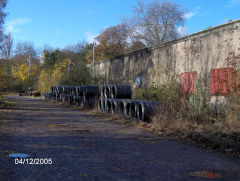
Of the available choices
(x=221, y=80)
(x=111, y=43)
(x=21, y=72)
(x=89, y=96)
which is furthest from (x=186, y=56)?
(x=21, y=72)

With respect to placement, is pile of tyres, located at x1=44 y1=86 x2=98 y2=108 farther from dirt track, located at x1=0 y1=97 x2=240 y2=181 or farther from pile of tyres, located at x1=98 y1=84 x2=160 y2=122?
dirt track, located at x1=0 y1=97 x2=240 y2=181

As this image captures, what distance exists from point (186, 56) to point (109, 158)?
8.93 meters

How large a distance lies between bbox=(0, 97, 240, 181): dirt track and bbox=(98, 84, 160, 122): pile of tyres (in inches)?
80.6

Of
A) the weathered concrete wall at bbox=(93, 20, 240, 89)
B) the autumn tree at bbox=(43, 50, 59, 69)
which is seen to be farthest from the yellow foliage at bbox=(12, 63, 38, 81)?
the weathered concrete wall at bbox=(93, 20, 240, 89)

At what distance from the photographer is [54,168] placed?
3.86 m

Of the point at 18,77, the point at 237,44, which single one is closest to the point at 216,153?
the point at 237,44

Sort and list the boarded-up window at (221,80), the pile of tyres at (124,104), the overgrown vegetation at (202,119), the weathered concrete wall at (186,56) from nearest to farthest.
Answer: the overgrown vegetation at (202,119) < the pile of tyres at (124,104) < the boarded-up window at (221,80) < the weathered concrete wall at (186,56)

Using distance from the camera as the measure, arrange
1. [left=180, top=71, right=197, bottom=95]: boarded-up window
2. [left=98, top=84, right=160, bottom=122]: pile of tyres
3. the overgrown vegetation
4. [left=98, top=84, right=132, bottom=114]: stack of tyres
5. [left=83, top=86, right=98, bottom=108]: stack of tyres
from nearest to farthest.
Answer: the overgrown vegetation < [left=98, top=84, right=160, bottom=122]: pile of tyres < [left=98, top=84, right=132, bottom=114]: stack of tyres < [left=180, top=71, right=197, bottom=95]: boarded-up window < [left=83, top=86, right=98, bottom=108]: stack of tyres

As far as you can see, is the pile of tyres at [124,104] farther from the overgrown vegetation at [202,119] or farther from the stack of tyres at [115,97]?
the overgrown vegetation at [202,119]

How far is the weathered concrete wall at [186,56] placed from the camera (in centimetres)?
995

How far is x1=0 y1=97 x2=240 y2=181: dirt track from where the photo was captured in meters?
3.65

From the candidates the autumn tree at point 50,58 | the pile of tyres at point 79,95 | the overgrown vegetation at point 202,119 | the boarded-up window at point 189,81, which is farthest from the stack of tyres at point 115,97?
the autumn tree at point 50,58

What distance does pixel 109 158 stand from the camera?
4.55m

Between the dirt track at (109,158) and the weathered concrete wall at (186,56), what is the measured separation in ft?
17.7
